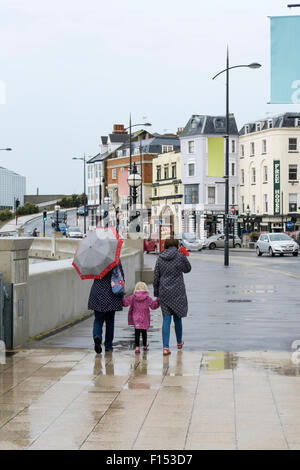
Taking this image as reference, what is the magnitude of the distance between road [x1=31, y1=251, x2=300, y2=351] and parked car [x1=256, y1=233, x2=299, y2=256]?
75.1 ft

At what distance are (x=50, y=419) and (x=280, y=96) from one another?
10720 millimetres

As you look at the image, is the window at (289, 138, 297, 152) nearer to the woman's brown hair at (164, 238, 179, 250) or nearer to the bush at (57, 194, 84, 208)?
the woman's brown hair at (164, 238, 179, 250)

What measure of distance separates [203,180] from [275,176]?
38.0 ft

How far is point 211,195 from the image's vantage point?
292ft

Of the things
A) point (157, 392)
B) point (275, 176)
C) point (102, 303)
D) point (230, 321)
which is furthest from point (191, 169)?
point (157, 392)

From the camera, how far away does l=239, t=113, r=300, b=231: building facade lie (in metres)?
79.1

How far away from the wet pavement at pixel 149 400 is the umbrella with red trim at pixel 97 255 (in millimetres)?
1120

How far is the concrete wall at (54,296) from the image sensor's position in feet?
40.1

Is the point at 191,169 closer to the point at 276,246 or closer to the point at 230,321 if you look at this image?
the point at 276,246

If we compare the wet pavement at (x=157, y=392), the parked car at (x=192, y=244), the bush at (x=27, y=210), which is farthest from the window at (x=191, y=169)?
the wet pavement at (x=157, y=392)

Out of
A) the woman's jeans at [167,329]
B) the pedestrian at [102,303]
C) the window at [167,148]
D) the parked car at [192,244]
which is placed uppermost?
the window at [167,148]

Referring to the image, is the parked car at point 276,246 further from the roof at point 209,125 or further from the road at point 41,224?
the road at point 41,224

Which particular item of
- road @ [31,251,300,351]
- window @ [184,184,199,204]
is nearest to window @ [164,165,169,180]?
window @ [184,184,199,204]

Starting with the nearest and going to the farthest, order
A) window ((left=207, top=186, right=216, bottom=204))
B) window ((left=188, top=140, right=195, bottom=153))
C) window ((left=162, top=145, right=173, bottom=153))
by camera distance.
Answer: window ((left=207, top=186, right=216, bottom=204)) < window ((left=188, top=140, right=195, bottom=153)) < window ((left=162, top=145, right=173, bottom=153))
